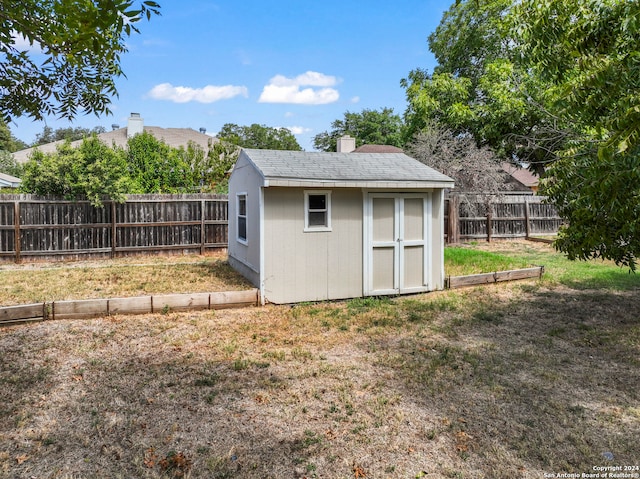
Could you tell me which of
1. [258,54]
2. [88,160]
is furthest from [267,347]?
[258,54]

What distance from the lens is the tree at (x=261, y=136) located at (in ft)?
141

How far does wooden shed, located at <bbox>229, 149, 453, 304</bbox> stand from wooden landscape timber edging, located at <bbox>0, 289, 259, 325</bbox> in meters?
0.55

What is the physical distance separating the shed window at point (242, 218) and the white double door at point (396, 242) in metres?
2.79

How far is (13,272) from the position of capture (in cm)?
962

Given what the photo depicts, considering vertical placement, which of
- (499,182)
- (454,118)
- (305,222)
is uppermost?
(454,118)

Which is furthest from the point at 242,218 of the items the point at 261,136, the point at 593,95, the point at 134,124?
the point at 261,136

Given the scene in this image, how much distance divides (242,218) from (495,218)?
11501mm

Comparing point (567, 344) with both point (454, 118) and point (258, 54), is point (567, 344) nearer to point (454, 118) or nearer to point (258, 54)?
point (258, 54)

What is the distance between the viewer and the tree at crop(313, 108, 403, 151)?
4181cm

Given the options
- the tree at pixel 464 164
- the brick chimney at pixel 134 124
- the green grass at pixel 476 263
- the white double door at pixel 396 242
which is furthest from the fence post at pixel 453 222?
the brick chimney at pixel 134 124

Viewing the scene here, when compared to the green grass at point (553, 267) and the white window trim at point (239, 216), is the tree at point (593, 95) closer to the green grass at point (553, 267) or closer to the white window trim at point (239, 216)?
the green grass at point (553, 267)

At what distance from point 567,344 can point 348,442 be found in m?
3.79

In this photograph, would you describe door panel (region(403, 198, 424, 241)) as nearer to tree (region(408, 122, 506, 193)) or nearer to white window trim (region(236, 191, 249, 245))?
white window trim (region(236, 191, 249, 245))

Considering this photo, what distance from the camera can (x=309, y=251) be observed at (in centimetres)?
759
